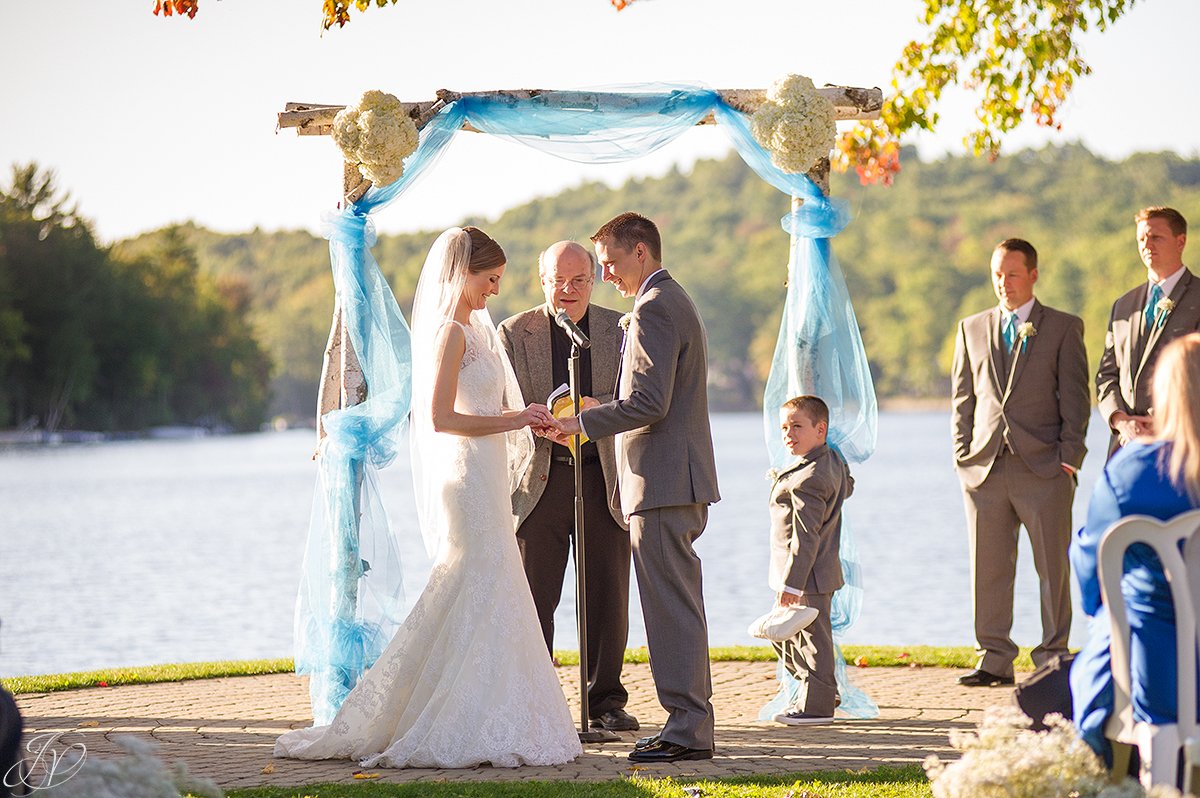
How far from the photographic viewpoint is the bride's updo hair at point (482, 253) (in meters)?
6.19

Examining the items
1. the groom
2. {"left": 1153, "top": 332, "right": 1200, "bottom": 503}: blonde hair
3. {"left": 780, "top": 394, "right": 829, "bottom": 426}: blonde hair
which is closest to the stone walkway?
the groom

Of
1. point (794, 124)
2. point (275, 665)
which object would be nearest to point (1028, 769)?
point (794, 124)

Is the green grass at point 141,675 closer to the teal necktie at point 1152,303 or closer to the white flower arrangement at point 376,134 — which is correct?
the white flower arrangement at point 376,134

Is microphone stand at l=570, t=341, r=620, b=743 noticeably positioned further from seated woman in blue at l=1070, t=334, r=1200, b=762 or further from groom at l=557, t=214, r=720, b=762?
seated woman in blue at l=1070, t=334, r=1200, b=762

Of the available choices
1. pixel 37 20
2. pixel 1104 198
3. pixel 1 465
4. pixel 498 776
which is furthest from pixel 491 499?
pixel 1104 198

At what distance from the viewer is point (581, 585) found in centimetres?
640

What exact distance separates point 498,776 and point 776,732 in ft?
4.90

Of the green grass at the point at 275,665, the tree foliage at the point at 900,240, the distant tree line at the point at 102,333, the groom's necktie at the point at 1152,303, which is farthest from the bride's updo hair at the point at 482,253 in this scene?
the tree foliage at the point at 900,240

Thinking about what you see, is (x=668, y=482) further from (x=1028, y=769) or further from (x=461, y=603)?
(x=1028, y=769)

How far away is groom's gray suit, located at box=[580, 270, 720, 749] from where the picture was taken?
5.74 meters

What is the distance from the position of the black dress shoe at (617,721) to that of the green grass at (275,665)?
1.88 meters

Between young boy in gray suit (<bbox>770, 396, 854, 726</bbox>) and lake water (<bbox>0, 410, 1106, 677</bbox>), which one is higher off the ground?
young boy in gray suit (<bbox>770, 396, 854, 726</bbox>)

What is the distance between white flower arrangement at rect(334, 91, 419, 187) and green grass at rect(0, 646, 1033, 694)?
10.5ft

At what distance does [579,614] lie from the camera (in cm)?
633
